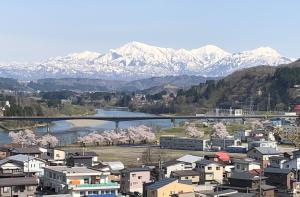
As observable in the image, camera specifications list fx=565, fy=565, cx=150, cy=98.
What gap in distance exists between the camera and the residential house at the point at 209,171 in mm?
18125

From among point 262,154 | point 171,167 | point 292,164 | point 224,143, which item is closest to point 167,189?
point 171,167

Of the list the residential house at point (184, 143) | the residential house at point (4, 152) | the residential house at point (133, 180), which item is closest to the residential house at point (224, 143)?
the residential house at point (184, 143)

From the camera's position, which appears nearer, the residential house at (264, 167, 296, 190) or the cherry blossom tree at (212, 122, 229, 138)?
the residential house at (264, 167, 296, 190)

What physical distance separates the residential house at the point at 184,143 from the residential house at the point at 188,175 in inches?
488

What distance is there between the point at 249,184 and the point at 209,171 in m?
3.42

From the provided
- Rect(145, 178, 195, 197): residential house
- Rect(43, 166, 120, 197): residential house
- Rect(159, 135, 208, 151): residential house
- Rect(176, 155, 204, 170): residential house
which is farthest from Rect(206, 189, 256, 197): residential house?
Rect(159, 135, 208, 151): residential house

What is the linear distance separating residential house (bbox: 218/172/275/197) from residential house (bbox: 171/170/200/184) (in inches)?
73.2

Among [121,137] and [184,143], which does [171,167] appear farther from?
[121,137]

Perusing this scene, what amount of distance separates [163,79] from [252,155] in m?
176

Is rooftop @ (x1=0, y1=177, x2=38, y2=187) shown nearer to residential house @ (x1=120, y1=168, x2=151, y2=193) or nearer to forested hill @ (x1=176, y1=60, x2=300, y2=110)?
residential house @ (x1=120, y1=168, x2=151, y2=193)

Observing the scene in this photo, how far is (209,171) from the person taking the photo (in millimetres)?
18266

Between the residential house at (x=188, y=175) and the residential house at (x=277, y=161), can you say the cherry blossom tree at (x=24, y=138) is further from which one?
the residential house at (x=188, y=175)

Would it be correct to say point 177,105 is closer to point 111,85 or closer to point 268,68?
point 268,68

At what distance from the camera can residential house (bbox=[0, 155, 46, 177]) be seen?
1778 centimetres
